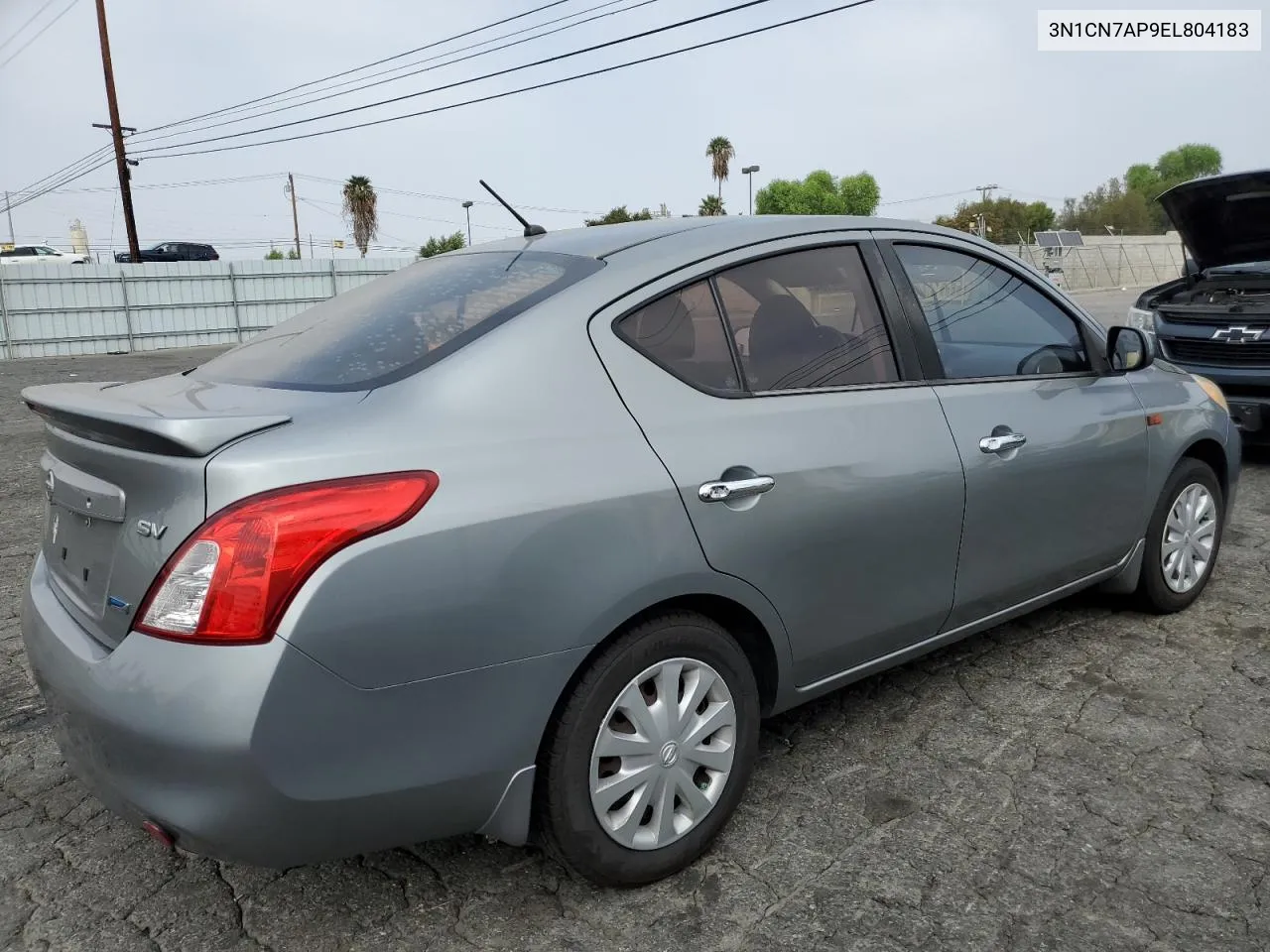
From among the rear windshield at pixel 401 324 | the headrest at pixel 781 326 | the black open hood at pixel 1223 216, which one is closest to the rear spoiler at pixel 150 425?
the rear windshield at pixel 401 324

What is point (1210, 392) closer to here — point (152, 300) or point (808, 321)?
point (808, 321)

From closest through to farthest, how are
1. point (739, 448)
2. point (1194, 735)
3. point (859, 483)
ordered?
point (739, 448)
point (859, 483)
point (1194, 735)

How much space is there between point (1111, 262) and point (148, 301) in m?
43.8

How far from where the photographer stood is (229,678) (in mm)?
1820

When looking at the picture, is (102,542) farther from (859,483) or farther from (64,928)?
(859,483)

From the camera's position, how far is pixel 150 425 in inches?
77.3

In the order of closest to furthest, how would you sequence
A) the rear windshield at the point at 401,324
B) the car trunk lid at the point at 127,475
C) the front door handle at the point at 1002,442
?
the car trunk lid at the point at 127,475
the rear windshield at the point at 401,324
the front door handle at the point at 1002,442

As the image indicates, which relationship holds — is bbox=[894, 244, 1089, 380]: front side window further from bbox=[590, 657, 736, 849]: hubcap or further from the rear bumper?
the rear bumper

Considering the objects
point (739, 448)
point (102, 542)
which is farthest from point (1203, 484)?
point (102, 542)

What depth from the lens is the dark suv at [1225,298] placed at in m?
6.38

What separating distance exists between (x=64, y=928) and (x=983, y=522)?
2.62 m

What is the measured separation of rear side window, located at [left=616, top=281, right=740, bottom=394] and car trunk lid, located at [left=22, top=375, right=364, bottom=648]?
27.6 inches

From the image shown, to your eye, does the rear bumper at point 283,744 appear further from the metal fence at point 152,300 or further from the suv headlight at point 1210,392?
the metal fence at point 152,300

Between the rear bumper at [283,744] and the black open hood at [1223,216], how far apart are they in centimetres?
609
